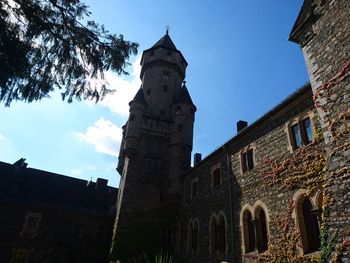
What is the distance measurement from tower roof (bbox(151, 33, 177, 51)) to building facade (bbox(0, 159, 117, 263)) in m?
16.6

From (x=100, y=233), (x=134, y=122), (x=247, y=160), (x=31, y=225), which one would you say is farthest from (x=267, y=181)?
(x=31, y=225)

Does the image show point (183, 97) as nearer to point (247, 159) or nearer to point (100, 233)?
point (247, 159)

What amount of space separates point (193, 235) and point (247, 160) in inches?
252

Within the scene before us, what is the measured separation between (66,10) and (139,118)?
16.5 metres

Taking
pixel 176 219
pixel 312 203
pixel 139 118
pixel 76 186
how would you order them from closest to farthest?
pixel 312 203, pixel 176 219, pixel 139 118, pixel 76 186

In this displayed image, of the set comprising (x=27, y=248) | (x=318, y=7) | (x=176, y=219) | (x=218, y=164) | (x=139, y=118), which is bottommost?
(x=27, y=248)

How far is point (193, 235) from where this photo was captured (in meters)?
16.6

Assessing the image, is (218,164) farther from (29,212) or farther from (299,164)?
(29,212)

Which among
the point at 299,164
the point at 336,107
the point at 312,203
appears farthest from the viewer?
the point at 299,164

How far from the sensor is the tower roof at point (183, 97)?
2498 centimetres

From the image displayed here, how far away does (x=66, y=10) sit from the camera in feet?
24.2

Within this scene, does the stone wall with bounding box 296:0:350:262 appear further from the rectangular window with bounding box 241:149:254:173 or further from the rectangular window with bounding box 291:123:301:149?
the rectangular window with bounding box 241:149:254:173

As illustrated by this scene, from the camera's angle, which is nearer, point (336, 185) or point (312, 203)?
point (336, 185)

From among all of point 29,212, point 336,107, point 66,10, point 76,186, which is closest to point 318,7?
point 336,107
